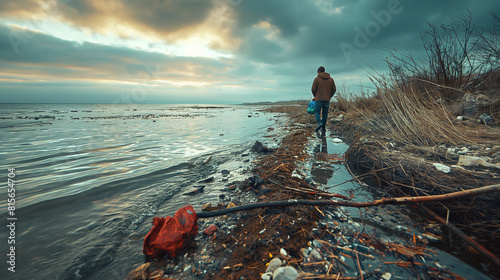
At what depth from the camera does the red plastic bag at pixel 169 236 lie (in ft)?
Answer: 5.95

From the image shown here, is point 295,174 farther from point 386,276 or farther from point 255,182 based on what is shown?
point 386,276

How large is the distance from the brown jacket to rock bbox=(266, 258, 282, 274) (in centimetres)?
736

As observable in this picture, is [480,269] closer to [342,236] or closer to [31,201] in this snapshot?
[342,236]

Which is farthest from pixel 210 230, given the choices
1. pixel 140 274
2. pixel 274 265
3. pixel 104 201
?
pixel 104 201

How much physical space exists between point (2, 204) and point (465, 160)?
7272mm

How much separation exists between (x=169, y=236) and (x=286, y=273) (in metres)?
1.19

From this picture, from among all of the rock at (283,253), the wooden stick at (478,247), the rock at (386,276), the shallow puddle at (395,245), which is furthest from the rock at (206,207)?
the wooden stick at (478,247)

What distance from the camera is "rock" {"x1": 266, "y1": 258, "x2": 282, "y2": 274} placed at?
1.53 meters

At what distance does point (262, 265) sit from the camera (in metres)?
1.59

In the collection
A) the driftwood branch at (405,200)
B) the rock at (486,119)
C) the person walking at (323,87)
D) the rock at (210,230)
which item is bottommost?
the rock at (210,230)

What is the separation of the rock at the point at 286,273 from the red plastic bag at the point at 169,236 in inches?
40.1

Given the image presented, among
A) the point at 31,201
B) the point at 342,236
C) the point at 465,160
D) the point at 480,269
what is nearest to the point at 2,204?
the point at 31,201

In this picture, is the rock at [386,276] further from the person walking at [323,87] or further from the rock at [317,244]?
the person walking at [323,87]

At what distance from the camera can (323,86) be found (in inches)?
299
